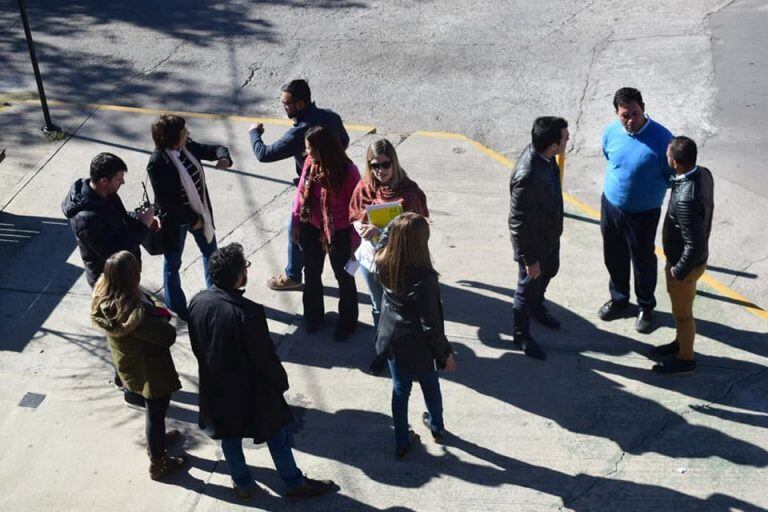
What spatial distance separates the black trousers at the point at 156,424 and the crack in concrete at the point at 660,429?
2397 mm

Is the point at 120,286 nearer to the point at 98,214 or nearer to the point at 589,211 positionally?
the point at 98,214

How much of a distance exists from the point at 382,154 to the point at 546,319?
1973 millimetres

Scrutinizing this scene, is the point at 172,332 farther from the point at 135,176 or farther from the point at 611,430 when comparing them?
the point at 135,176

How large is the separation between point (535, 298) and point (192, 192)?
2.49 meters

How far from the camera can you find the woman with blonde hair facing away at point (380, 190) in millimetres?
5832

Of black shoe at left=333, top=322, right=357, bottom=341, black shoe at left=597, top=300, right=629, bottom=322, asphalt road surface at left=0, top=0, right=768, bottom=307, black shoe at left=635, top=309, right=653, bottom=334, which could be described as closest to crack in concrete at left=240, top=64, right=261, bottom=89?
asphalt road surface at left=0, top=0, right=768, bottom=307

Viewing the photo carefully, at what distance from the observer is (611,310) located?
6.98 m

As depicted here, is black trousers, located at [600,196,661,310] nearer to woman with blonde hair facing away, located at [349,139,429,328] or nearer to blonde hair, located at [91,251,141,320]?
woman with blonde hair facing away, located at [349,139,429,328]

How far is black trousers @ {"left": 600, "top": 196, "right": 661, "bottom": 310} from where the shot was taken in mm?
6664

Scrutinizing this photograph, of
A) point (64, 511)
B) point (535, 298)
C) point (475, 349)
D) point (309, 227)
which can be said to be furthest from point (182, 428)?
point (535, 298)

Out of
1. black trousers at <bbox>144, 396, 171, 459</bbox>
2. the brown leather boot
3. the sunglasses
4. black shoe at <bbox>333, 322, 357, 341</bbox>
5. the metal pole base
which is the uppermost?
the sunglasses

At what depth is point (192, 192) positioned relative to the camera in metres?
6.51

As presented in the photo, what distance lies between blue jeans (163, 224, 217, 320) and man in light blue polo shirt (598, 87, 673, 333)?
2.95 m

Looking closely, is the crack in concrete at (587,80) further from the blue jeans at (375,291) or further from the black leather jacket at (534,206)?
the blue jeans at (375,291)
